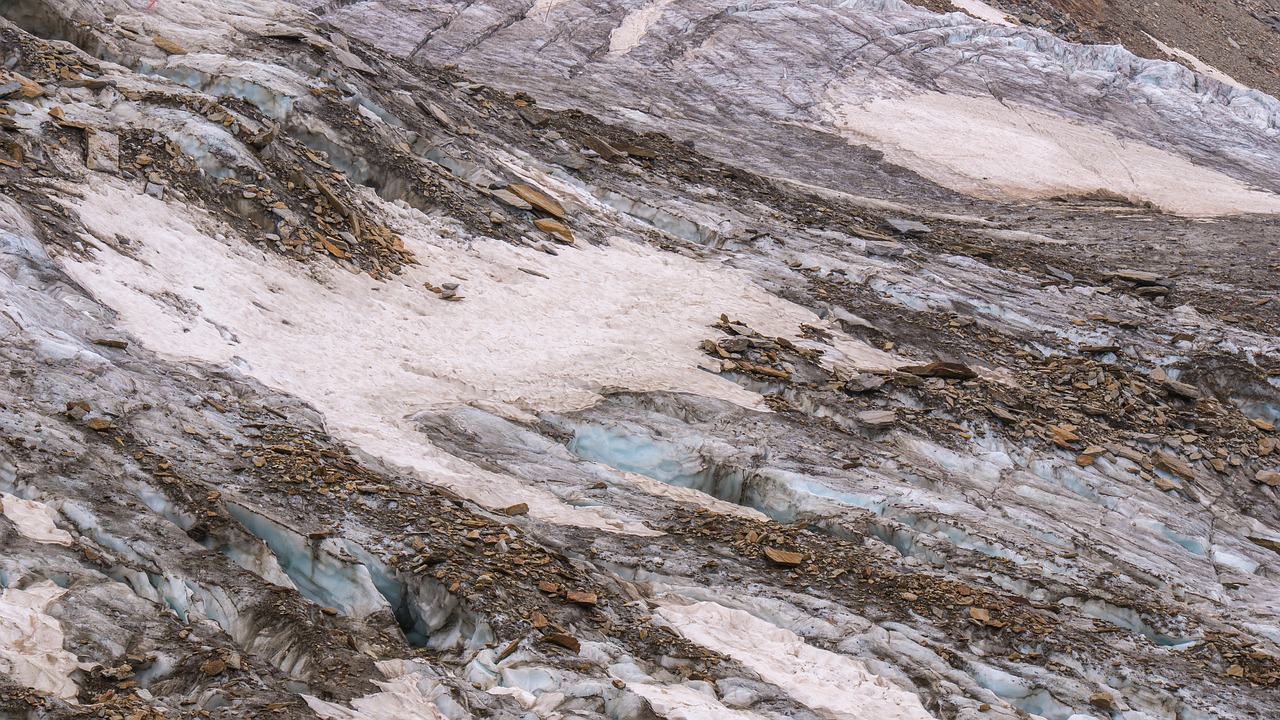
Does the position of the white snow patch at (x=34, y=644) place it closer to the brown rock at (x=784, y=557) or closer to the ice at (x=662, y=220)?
the brown rock at (x=784, y=557)

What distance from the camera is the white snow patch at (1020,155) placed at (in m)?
32.9

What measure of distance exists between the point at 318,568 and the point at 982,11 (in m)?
43.8

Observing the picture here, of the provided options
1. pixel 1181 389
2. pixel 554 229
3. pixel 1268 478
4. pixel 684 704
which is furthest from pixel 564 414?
pixel 1181 389

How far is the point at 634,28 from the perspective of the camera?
39.9 meters

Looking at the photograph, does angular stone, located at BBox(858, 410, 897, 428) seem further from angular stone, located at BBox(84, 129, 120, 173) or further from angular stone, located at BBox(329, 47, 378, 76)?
angular stone, located at BBox(329, 47, 378, 76)

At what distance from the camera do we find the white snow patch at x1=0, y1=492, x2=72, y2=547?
8.48 metres

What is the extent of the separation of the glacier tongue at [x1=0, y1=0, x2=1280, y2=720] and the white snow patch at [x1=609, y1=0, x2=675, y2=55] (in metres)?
8.41

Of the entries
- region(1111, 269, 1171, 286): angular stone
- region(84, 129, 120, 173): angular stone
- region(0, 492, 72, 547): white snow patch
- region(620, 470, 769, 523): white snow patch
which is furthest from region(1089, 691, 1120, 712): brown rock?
region(1111, 269, 1171, 286): angular stone

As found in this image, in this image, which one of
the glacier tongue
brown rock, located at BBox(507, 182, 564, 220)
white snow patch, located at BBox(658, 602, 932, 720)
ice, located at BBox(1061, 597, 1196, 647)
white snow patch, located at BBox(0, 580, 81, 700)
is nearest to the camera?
white snow patch, located at BBox(0, 580, 81, 700)

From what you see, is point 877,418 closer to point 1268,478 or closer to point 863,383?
point 863,383

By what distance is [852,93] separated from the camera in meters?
37.5

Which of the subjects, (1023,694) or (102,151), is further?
(102,151)

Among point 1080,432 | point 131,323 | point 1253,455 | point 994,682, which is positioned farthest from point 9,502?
point 1253,455

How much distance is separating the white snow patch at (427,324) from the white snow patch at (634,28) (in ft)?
61.4
